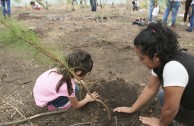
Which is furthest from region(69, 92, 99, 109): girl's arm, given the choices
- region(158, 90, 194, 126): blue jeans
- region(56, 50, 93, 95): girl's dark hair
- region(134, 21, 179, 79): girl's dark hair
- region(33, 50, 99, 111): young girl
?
region(134, 21, 179, 79): girl's dark hair

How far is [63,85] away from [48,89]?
18cm

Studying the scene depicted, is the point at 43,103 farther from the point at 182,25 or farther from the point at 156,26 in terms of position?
the point at 182,25

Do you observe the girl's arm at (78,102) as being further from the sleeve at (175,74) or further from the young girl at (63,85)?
the sleeve at (175,74)

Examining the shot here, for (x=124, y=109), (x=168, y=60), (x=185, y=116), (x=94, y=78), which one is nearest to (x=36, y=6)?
(x=94, y=78)

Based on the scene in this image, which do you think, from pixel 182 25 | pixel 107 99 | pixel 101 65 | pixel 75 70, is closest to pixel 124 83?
pixel 107 99

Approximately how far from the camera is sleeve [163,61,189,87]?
1580 millimetres

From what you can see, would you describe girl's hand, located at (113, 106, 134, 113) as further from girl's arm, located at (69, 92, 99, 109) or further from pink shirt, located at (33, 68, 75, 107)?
pink shirt, located at (33, 68, 75, 107)

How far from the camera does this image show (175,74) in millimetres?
1583

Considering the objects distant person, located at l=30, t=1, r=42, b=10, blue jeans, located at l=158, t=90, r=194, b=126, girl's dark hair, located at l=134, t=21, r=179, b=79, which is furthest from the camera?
distant person, located at l=30, t=1, r=42, b=10

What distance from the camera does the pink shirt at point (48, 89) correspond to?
7.36 feet

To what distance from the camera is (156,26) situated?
1611 mm

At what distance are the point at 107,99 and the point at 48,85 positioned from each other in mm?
565

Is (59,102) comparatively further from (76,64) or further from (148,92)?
(148,92)

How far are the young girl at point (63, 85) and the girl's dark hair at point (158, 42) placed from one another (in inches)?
22.5
